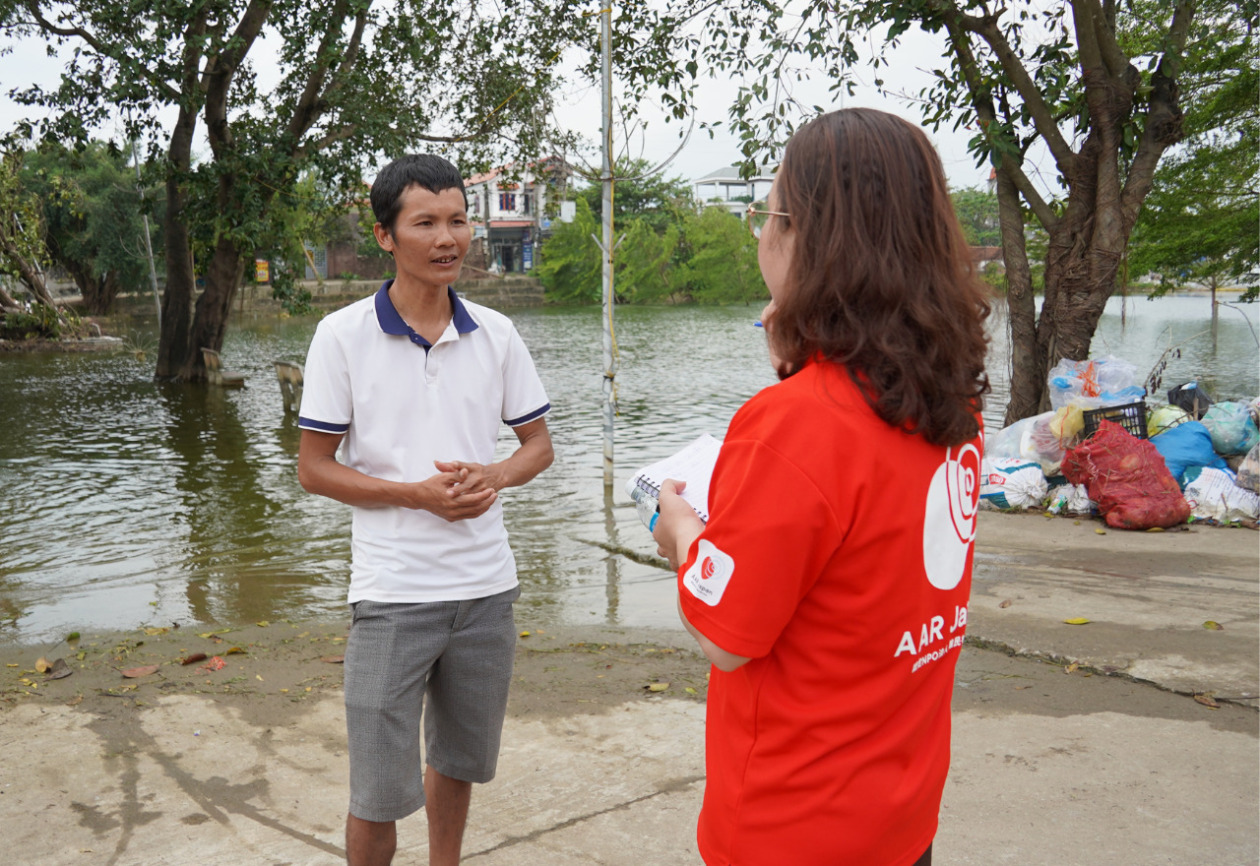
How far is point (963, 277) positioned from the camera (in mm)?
1416

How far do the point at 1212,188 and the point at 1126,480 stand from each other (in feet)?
→ 30.4

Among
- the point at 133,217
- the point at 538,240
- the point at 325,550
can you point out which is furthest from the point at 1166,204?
the point at 538,240

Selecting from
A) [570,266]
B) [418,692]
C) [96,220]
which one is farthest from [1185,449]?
[570,266]

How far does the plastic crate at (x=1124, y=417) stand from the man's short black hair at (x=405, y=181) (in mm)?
5812

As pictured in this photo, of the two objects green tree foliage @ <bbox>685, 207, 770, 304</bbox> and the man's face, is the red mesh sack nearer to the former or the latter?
the man's face

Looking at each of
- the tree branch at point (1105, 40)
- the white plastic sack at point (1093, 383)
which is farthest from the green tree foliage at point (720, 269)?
the white plastic sack at point (1093, 383)

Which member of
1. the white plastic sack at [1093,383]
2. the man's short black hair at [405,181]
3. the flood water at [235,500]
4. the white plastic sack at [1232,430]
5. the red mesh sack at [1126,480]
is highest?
the man's short black hair at [405,181]

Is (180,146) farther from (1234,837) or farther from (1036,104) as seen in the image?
(1234,837)

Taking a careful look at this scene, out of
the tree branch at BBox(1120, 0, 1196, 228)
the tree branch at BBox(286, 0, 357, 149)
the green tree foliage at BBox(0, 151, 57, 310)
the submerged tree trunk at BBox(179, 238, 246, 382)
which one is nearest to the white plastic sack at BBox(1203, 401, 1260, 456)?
the tree branch at BBox(1120, 0, 1196, 228)

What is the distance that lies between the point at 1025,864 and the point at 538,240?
59.7 m

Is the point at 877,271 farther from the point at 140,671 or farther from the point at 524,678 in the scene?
the point at 140,671

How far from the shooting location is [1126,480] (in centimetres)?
658

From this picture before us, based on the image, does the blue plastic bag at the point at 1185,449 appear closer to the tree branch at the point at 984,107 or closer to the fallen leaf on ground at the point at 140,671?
the tree branch at the point at 984,107

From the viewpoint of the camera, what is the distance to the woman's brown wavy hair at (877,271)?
1.32 m
